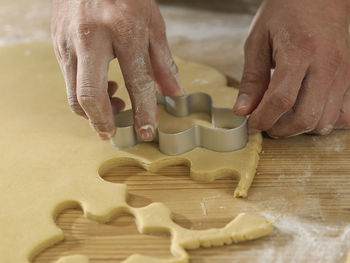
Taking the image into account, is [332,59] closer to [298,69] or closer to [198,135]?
[298,69]

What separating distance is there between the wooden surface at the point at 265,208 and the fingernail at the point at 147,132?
0.10 m

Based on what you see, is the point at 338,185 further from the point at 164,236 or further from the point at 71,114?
the point at 71,114

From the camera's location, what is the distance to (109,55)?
1167mm

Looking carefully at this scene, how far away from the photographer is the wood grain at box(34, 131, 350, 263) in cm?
98

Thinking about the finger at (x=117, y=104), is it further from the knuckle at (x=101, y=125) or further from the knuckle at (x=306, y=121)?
the knuckle at (x=306, y=121)

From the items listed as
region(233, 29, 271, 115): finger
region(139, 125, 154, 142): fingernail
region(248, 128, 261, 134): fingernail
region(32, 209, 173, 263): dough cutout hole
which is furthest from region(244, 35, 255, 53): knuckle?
region(32, 209, 173, 263): dough cutout hole

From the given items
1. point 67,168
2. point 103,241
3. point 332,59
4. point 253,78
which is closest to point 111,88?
point 67,168

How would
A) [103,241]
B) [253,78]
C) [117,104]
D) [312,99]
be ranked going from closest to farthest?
[103,241], [312,99], [253,78], [117,104]

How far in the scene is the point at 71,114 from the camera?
1.44 metres

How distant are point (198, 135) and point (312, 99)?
323 mm

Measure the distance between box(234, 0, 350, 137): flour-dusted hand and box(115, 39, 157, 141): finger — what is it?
0.26 meters

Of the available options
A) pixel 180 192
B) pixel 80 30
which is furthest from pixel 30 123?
pixel 180 192

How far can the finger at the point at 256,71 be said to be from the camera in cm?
129

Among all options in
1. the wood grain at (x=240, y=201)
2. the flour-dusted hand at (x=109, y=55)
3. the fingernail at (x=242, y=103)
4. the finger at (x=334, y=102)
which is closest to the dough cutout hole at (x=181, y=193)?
the wood grain at (x=240, y=201)
